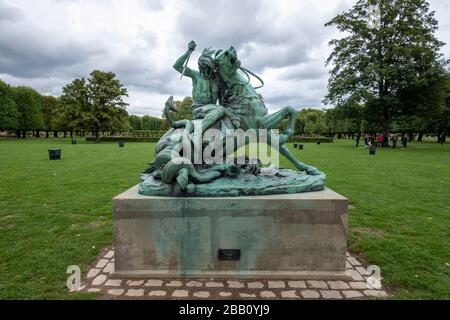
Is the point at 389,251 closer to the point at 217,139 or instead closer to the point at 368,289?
the point at 368,289

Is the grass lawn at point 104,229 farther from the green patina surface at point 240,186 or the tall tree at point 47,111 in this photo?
the tall tree at point 47,111

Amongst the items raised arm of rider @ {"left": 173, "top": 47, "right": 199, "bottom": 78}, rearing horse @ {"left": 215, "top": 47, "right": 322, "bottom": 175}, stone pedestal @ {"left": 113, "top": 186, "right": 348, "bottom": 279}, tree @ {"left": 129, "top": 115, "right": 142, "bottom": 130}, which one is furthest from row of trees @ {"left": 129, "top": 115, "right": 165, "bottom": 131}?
stone pedestal @ {"left": 113, "top": 186, "right": 348, "bottom": 279}

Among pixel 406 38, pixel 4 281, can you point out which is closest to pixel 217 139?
pixel 4 281

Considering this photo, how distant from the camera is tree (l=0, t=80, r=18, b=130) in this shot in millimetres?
45969

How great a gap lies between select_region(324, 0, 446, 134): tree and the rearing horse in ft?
93.8

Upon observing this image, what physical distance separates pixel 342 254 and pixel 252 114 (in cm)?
237

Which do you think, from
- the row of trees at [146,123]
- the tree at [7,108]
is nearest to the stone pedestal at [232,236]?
the tree at [7,108]

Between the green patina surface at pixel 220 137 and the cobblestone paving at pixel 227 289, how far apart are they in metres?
1.15

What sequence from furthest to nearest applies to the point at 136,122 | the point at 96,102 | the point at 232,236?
1. the point at 136,122
2. the point at 96,102
3. the point at 232,236

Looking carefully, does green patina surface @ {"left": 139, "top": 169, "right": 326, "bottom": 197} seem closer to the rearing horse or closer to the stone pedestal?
the stone pedestal

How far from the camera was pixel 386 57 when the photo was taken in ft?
96.1

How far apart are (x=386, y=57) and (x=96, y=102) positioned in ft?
126

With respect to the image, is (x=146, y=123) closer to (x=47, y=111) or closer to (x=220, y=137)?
(x=47, y=111)

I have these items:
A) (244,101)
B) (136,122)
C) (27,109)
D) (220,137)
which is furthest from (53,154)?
(136,122)
